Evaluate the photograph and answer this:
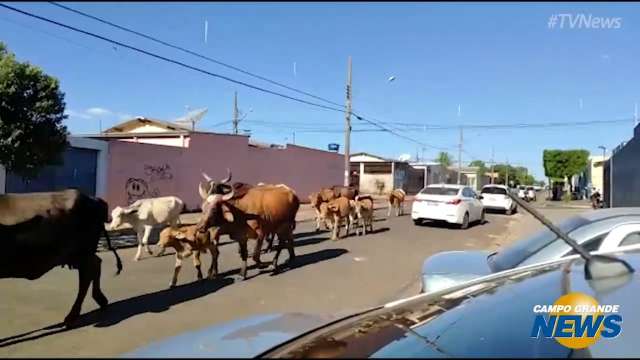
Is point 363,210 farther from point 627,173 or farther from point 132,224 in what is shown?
point 627,173

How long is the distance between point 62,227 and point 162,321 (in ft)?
5.41

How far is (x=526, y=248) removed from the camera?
5301 mm

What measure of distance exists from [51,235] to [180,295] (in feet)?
7.73

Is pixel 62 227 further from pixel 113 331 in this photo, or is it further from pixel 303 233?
pixel 303 233

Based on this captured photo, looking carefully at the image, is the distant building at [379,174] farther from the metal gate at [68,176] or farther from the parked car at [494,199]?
the metal gate at [68,176]

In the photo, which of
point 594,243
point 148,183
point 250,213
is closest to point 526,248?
point 594,243

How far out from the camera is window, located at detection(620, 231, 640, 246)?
185 inches

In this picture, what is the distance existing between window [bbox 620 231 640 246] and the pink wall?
18.5 meters

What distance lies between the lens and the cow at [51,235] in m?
6.40

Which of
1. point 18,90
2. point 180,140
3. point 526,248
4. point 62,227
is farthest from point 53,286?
point 180,140

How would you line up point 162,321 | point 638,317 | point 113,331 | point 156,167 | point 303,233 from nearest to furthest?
point 638,317 → point 113,331 → point 162,321 → point 303,233 → point 156,167

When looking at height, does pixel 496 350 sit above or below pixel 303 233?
above

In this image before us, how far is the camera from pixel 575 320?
2609 mm

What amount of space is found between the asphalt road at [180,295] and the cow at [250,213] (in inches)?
24.8
